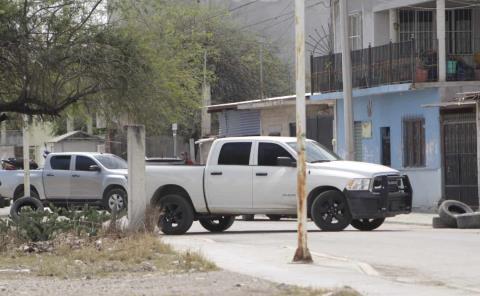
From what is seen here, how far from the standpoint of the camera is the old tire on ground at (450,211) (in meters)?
21.3

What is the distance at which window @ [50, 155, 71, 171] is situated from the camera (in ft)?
96.0

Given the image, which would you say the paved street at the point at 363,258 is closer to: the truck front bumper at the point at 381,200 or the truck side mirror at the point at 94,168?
the truck front bumper at the point at 381,200

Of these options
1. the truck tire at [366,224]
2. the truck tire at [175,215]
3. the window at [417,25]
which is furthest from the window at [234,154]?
the window at [417,25]

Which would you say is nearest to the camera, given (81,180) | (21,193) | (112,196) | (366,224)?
(366,224)

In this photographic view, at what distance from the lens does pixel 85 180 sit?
1132 inches

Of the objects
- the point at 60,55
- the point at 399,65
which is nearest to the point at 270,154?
the point at 60,55

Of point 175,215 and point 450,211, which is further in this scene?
point 450,211

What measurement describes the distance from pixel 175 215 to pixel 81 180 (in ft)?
32.9

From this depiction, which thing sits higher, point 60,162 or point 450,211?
point 60,162

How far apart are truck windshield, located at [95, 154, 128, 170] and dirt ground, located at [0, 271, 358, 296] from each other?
17.1m

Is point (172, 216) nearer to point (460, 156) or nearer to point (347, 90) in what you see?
point (347, 90)

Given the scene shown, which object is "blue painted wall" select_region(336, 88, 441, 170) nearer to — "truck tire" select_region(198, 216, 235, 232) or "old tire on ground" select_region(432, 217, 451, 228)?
"old tire on ground" select_region(432, 217, 451, 228)

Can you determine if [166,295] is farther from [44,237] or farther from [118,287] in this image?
[44,237]

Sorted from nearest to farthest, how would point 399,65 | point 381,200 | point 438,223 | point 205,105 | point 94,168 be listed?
point 381,200 → point 438,223 → point 399,65 → point 94,168 → point 205,105
